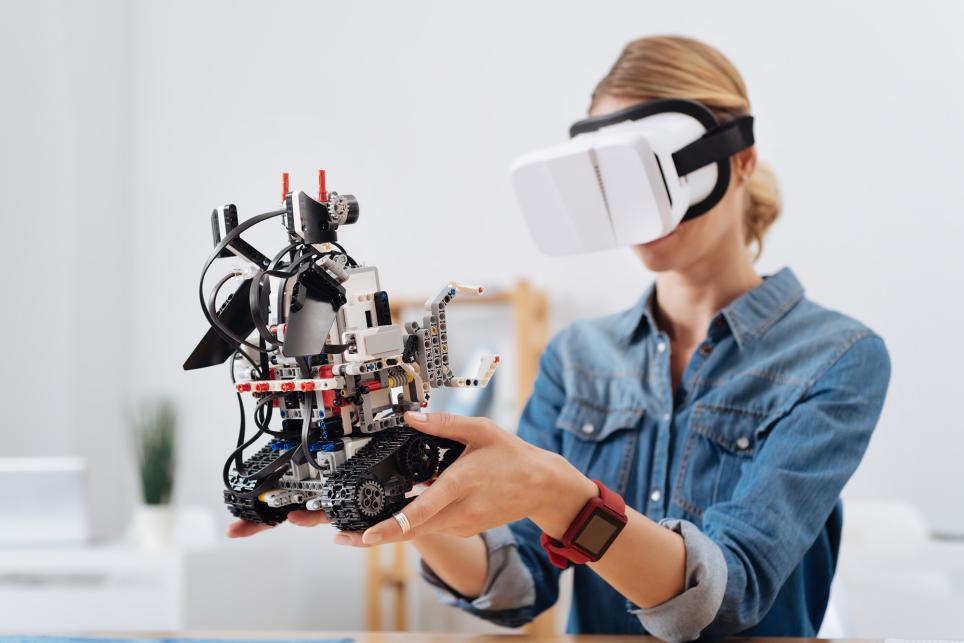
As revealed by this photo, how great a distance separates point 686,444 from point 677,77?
49cm

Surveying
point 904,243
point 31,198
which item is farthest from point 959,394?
point 31,198

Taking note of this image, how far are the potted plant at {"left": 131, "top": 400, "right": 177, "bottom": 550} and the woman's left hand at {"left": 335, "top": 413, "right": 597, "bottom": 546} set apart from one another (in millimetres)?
1830

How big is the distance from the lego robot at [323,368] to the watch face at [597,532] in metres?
0.14

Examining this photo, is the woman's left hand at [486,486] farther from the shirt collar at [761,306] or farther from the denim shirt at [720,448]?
the shirt collar at [761,306]

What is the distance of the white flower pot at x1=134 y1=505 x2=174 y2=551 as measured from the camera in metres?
2.48

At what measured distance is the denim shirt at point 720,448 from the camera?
3.41 ft

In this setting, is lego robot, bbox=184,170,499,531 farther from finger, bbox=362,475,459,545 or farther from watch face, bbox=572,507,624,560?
watch face, bbox=572,507,624,560

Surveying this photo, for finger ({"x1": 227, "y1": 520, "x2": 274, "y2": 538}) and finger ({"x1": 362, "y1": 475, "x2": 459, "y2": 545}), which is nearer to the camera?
finger ({"x1": 362, "y1": 475, "x2": 459, "y2": 545})

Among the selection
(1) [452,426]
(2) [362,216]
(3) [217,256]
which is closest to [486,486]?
(1) [452,426]

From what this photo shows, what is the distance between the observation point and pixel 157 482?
8.35 ft

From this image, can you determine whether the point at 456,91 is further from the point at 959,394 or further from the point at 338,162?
the point at 959,394

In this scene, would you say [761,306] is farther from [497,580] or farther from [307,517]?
[307,517]

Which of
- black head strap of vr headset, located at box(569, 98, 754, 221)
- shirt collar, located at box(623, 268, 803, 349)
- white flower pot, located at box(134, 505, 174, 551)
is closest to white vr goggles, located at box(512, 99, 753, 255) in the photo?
black head strap of vr headset, located at box(569, 98, 754, 221)

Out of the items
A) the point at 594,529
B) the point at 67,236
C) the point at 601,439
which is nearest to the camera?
the point at 594,529
